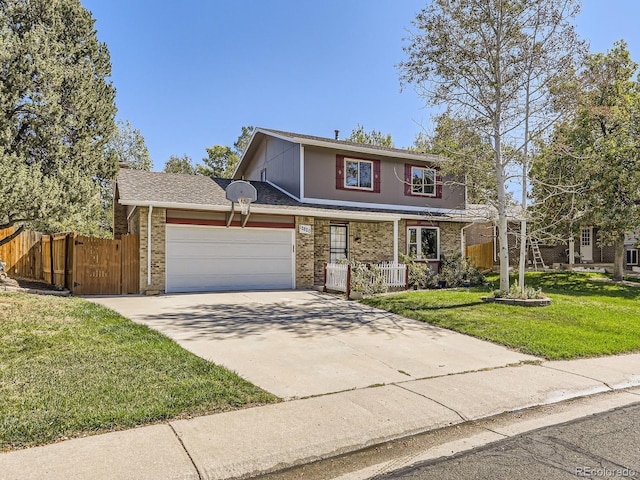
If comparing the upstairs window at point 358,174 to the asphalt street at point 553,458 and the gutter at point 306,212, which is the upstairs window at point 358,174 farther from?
the asphalt street at point 553,458

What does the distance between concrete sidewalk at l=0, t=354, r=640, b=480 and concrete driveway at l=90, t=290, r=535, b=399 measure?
500 millimetres

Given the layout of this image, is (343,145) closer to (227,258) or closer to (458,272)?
(227,258)

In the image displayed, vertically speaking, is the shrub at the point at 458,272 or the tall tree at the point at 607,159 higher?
the tall tree at the point at 607,159

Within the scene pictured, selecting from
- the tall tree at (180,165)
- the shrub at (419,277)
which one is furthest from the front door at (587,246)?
the tall tree at (180,165)

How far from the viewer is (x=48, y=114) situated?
14.3 metres

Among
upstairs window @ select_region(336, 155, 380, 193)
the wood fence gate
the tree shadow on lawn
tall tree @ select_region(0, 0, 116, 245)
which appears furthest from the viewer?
upstairs window @ select_region(336, 155, 380, 193)

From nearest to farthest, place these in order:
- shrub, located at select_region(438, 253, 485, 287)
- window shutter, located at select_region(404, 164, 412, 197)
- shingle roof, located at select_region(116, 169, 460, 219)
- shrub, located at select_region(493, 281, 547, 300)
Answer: shrub, located at select_region(493, 281, 547, 300) < shingle roof, located at select_region(116, 169, 460, 219) < shrub, located at select_region(438, 253, 485, 287) < window shutter, located at select_region(404, 164, 412, 197)

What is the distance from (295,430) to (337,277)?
1010 centimetres

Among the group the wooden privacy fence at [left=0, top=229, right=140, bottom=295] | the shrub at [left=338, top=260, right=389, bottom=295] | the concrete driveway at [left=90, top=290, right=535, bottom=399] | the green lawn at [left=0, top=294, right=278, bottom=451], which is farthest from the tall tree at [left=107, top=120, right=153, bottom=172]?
the green lawn at [left=0, top=294, right=278, bottom=451]

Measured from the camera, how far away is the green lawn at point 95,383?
12.4 feet

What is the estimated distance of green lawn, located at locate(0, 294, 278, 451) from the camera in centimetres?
379

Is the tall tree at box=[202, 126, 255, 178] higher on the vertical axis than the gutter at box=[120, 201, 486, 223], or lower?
higher

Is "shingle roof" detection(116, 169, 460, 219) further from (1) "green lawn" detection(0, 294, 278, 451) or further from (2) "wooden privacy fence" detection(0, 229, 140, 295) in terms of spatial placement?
(1) "green lawn" detection(0, 294, 278, 451)

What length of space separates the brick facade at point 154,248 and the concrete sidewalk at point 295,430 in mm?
9641
